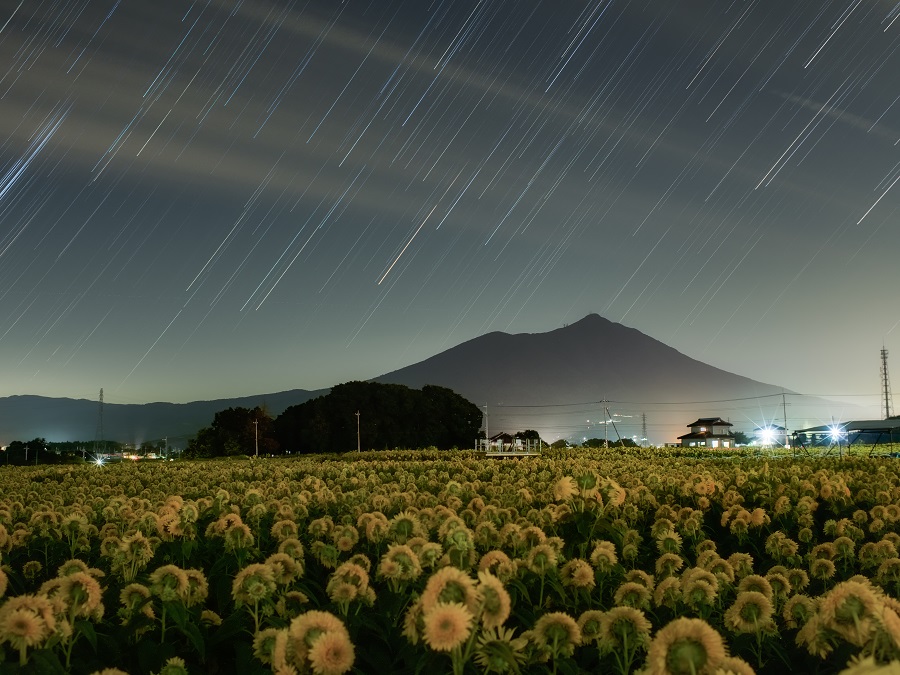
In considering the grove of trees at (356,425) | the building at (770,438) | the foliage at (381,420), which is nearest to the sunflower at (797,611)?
the building at (770,438)

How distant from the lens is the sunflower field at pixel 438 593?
255 centimetres

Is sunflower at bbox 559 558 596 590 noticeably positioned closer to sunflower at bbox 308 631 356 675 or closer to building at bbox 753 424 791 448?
sunflower at bbox 308 631 356 675

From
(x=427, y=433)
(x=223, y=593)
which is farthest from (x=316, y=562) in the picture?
(x=427, y=433)

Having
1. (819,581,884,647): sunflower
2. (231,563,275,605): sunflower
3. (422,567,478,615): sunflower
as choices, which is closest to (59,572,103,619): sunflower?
(231,563,275,605): sunflower

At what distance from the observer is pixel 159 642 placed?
4309 millimetres

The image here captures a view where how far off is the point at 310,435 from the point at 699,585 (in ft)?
315

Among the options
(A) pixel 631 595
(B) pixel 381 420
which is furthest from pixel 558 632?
(B) pixel 381 420

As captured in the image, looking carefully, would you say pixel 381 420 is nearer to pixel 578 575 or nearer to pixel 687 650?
pixel 578 575

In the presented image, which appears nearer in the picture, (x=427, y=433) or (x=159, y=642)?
(x=159, y=642)

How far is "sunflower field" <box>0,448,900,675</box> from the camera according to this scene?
255 centimetres

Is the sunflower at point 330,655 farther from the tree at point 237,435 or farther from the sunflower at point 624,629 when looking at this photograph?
the tree at point 237,435

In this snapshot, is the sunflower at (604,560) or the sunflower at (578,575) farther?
the sunflower at (604,560)

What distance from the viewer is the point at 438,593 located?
2508mm

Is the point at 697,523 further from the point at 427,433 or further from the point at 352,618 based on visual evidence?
the point at 427,433
